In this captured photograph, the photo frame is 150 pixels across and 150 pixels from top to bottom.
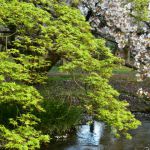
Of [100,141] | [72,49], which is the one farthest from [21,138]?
[100,141]

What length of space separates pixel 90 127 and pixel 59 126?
358 centimetres

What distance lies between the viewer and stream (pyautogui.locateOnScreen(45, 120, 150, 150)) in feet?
55.8

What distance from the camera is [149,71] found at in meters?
19.0

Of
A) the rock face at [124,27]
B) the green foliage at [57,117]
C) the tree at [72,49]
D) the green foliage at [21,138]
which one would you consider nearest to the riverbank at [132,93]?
the rock face at [124,27]

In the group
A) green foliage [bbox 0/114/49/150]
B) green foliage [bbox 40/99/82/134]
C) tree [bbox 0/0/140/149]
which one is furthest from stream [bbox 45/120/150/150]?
green foliage [bbox 0/114/49/150]

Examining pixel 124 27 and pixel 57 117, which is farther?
pixel 124 27

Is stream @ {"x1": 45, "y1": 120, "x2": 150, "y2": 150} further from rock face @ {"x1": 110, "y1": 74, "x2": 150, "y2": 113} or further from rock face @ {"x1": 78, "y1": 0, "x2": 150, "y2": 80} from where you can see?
rock face @ {"x1": 110, "y1": 74, "x2": 150, "y2": 113}

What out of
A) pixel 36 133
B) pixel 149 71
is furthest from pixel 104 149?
pixel 36 133

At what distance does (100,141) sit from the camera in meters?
18.2

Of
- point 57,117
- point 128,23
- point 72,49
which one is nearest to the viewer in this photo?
point 72,49

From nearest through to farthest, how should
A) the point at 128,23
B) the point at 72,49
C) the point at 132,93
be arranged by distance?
1. the point at 72,49
2. the point at 128,23
3. the point at 132,93

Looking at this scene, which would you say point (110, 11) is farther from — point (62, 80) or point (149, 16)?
point (62, 80)

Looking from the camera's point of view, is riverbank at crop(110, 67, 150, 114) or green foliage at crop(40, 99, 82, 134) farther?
riverbank at crop(110, 67, 150, 114)

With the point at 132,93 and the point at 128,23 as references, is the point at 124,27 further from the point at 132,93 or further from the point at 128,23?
the point at 132,93
